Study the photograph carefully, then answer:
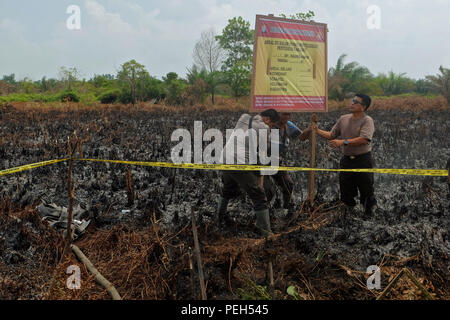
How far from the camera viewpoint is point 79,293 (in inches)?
104

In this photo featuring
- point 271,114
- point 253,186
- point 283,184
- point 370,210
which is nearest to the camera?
point 253,186

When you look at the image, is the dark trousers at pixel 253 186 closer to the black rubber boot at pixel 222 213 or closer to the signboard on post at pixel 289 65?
the black rubber boot at pixel 222 213

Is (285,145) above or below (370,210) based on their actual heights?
above

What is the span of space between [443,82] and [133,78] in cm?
1798

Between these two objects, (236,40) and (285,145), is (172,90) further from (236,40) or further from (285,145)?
(285,145)

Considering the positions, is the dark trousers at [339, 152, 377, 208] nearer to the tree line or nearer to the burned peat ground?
the burned peat ground

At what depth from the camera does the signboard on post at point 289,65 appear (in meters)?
4.21

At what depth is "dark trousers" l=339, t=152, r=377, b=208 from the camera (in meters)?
3.96

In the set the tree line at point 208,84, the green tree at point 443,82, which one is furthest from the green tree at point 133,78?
the green tree at point 443,82

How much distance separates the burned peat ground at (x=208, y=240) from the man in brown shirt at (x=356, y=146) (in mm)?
290

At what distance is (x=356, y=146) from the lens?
13.0 feet

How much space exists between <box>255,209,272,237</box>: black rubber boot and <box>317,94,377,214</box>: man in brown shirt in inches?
42.7

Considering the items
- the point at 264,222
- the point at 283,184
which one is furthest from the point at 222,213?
the point at 283,184

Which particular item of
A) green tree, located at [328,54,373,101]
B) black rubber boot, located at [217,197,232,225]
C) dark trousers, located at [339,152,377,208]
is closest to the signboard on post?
dark trousers, located at [339,152,377,208]
